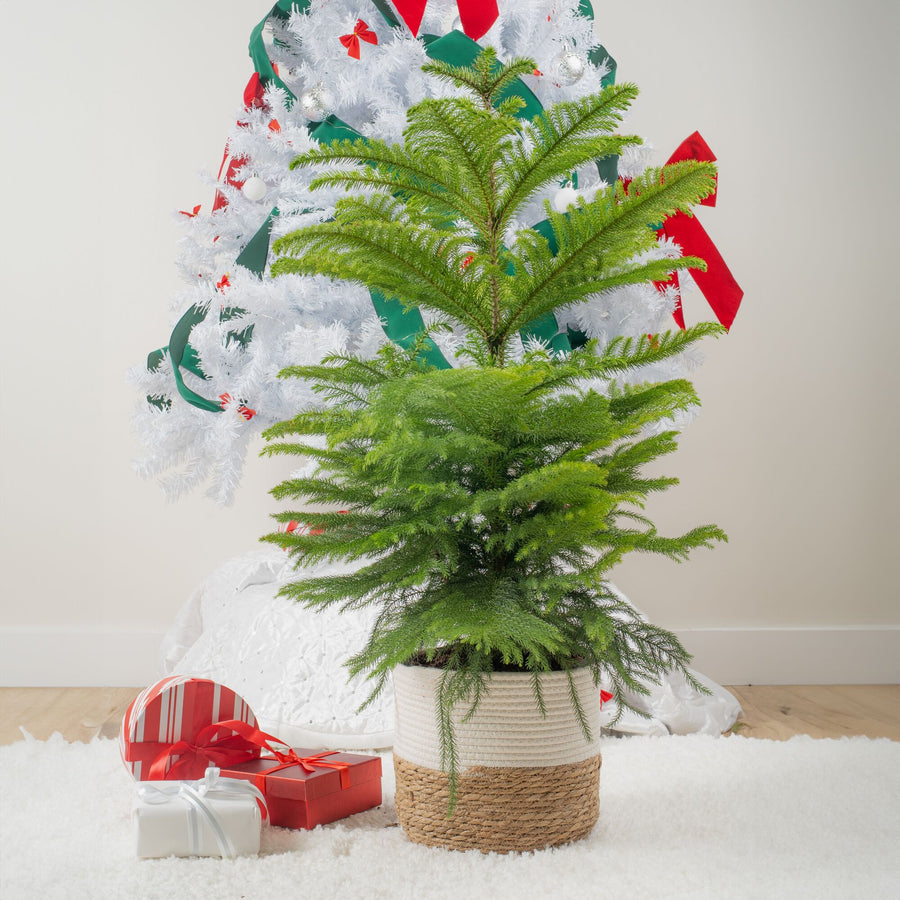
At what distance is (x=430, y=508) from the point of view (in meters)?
0.77

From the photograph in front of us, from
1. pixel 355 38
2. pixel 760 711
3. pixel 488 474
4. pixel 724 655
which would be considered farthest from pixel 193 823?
pixel 724 655

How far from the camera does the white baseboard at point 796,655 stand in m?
2.08

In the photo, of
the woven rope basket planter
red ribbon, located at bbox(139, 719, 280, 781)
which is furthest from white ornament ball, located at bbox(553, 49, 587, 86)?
red ribbon, located at bbox(139, 719, 280, 781)

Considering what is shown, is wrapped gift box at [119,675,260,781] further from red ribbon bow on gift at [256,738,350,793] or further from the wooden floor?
the wooden floor

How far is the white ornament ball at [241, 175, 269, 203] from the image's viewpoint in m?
1.44

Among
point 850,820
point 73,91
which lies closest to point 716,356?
point 850,820

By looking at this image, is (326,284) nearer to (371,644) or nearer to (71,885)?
Result: (371,644)

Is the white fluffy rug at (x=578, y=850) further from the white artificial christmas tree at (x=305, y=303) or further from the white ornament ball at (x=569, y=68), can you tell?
the white ornament ball at (x=569, y=68)

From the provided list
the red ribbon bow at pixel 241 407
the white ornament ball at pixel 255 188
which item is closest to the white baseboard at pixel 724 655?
the red ribbon bow at pixel 241 407

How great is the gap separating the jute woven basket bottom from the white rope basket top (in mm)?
10

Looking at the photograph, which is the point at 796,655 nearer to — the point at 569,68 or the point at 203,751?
the point at 569,68

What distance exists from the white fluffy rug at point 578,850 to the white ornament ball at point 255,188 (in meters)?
0.92

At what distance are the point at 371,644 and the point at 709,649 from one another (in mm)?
Answer: 1520

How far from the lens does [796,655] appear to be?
209 cm
